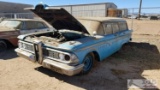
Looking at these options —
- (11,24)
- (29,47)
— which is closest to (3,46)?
(11,24)

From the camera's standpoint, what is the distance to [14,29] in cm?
775

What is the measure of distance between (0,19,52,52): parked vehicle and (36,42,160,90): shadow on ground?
275 centimetres

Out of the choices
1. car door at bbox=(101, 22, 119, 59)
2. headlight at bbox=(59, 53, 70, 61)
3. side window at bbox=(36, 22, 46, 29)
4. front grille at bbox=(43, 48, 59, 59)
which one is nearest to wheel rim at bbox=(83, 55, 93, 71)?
car door at bbox=(101, 22, 119, 59)

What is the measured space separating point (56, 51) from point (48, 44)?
37 centimetres

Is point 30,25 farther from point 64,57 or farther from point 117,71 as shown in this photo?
point 117,71

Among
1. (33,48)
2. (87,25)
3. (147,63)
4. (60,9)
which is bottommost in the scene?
(147,63)

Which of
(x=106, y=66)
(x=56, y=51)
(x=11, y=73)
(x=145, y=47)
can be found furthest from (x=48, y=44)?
(x=145, y=47)

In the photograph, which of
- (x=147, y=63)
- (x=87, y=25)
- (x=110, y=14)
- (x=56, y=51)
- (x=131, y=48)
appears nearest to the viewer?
(x=56, y=51)

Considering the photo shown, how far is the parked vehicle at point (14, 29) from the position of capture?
24.1 feet

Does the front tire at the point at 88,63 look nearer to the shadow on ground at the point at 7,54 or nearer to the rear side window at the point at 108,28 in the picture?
the rear side window at the point at 108,28

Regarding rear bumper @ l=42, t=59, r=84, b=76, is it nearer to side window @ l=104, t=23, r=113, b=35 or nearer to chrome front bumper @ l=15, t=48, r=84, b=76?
chrome front bumper @ l=15, t=48, r=84, b=76

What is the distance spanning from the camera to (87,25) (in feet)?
18.9

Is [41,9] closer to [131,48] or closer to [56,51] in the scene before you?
[56,51]

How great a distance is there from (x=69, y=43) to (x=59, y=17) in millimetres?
1213
